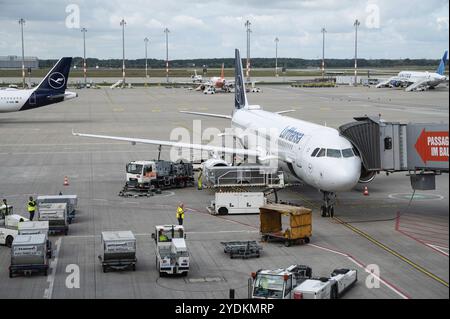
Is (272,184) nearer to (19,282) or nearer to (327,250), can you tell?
(327,250)

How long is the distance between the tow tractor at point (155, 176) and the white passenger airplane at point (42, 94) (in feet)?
168

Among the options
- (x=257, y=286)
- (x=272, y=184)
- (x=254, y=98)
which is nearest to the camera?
(x=257, y=286)

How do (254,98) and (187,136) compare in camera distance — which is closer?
(187,136)

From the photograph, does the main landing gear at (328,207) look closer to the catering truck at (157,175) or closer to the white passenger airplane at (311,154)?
the white passenger airplane at (311,154)

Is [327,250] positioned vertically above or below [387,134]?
below

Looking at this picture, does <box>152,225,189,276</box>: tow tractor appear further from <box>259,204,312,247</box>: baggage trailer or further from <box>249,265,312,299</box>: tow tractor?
<box>259,204,312,247</box>: baggage trailer

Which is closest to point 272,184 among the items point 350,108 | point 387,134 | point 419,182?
point 387,134

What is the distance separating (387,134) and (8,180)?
32.5 metres

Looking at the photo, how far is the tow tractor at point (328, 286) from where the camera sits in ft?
83.7

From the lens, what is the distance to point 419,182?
115 feet

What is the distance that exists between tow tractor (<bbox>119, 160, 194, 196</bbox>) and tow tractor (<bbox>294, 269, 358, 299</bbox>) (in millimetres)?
25538

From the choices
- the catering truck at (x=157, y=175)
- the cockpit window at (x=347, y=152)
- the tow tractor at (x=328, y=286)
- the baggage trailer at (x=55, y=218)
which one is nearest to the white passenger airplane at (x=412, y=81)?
the catering truck at (x=157, y=175)

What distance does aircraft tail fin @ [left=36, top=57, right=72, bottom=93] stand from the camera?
10062cm

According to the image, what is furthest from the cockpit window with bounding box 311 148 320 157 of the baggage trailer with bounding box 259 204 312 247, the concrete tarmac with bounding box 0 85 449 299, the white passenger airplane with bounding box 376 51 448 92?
the white passenger airplane with bounding box 376 51 448 92
